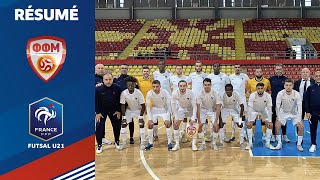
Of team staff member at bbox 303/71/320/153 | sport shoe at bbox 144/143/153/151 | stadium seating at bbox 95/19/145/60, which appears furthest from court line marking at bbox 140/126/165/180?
stadium seating at bbox 95/19/145/60

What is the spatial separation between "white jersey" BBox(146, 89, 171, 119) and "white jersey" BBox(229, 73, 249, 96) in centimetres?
177

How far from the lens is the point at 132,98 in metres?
8.88

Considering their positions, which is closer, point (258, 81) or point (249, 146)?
point (249, 146)

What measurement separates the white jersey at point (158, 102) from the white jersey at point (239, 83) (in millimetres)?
1774

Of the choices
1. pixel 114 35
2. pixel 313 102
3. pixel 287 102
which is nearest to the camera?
pixel 313 102

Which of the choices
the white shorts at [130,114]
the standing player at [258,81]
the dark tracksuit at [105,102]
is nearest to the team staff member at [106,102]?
the dark tracksuit at [105,102]

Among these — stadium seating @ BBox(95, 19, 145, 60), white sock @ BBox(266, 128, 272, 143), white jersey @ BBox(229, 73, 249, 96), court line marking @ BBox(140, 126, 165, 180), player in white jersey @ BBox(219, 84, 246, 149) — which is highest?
stadium seating @ BBox(95, 19, 145, 60)

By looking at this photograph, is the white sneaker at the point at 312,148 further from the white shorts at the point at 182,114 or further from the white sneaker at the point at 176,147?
the white sneaker at the point at 176,147

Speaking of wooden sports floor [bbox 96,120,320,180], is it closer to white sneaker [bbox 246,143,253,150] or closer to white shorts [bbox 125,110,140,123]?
white sneaker [bbox 246,143,253,150]

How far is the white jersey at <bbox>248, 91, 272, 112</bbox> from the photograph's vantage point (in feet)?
28.9

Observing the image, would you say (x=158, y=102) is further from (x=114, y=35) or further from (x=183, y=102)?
(x=114, y=35)

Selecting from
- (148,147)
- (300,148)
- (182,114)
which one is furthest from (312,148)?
(148,147)

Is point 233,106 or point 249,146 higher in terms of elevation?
point 233,106

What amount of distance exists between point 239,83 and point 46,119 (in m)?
7.00
